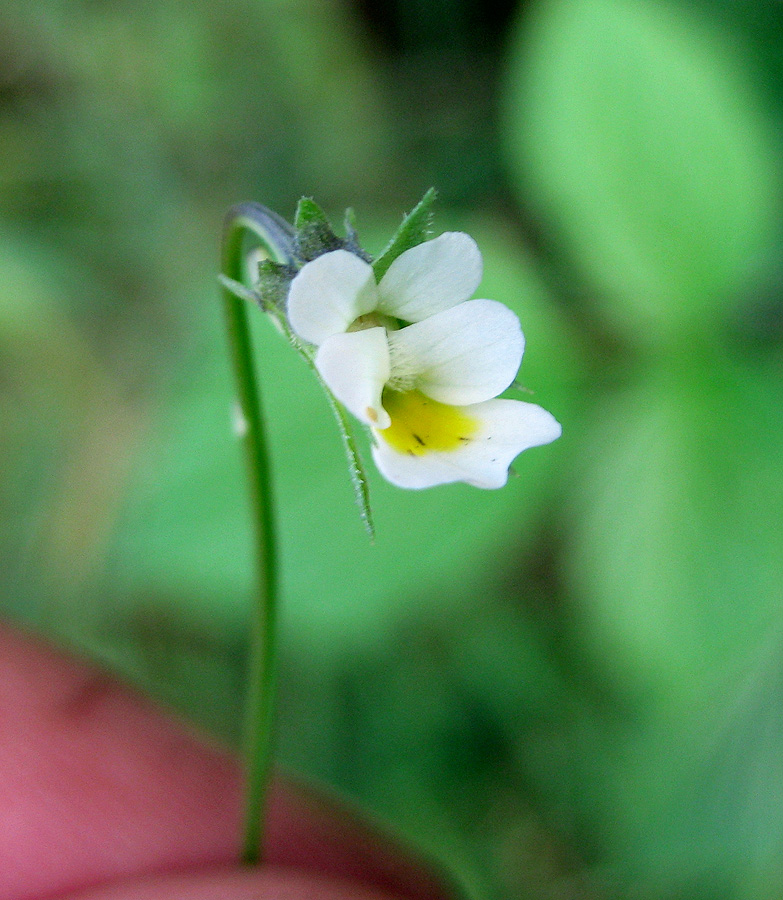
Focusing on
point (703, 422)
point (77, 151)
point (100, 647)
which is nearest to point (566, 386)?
point (703, 422)

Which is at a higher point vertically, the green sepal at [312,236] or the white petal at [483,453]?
the green sepal at [312,236]

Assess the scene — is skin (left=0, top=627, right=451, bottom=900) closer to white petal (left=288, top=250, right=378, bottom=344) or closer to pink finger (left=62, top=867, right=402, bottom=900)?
pink finger (left=62, top=867, right=402, bottom=900)

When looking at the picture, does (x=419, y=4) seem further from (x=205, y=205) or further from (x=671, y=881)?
(x=671, y=881)

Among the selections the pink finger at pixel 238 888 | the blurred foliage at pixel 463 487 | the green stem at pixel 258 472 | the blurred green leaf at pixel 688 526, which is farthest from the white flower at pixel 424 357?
the blurred green leaf at pixel 688 526

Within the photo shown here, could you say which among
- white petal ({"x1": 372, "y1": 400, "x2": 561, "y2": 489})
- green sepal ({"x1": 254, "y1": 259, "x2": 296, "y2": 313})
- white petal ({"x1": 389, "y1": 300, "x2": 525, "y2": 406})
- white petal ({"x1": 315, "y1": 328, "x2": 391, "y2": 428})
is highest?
green sepal ({"x1": 254, "y1": 259, "x2": 296, "y2": 313})

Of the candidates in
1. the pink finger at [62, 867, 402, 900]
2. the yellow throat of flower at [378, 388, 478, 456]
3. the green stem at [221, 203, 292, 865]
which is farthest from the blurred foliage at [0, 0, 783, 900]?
the yellow throat of flower at [378, 388, 478, 456]

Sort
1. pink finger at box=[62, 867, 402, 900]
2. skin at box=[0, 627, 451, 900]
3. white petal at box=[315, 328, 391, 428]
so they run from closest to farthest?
1. white petal at box=[315, 328, 391, 428]
2. pink finger at box=[62, 867, 402, 900]
3. skin at box=[0, 627, 451, 900]

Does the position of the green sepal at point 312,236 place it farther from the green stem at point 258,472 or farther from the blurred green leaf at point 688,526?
the blurred green leaf at point 688,526

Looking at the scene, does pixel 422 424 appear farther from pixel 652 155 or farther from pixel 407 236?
pixel 652 155
